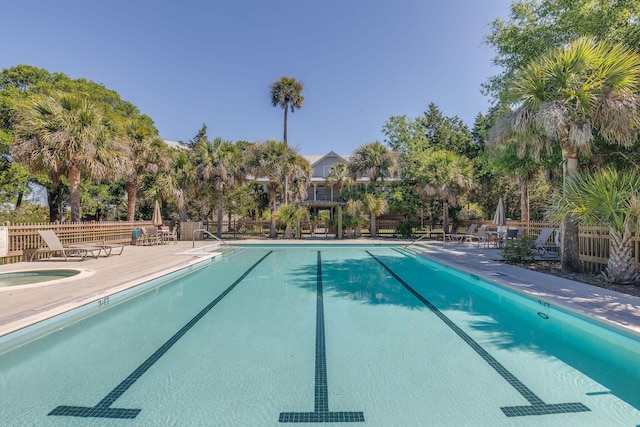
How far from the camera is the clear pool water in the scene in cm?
755

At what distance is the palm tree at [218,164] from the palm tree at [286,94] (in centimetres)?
1381

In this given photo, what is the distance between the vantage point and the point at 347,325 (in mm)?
5309

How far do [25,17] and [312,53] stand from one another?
14945 millimetres

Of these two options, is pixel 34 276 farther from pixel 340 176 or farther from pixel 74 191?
pixel 340 176

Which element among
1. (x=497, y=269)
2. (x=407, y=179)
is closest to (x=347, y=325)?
(x=497, y=269)

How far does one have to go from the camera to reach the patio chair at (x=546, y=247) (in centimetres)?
1061

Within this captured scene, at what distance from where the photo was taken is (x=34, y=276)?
809 cm

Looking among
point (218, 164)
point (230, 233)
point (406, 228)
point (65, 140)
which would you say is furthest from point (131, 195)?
point (406, 228)

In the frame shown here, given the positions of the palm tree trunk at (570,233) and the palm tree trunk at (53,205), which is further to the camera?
the palm tree trunk at (53,205)

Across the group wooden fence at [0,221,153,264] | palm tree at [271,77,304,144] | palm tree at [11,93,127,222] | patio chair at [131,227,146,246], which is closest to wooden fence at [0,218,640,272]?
wooden fence at [0,221,153,264]

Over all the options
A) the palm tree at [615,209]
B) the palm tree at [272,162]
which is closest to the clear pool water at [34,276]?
the palm tree at [615,209]

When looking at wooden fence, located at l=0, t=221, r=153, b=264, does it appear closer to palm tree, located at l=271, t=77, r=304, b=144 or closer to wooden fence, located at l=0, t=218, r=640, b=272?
wooden fence, located at l=0, t=218, r=640, b=272

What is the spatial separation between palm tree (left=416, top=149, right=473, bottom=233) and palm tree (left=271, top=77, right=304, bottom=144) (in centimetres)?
1754

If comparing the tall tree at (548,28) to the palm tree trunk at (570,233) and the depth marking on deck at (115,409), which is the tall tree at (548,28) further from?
the depth marking on deck at (115,409)
